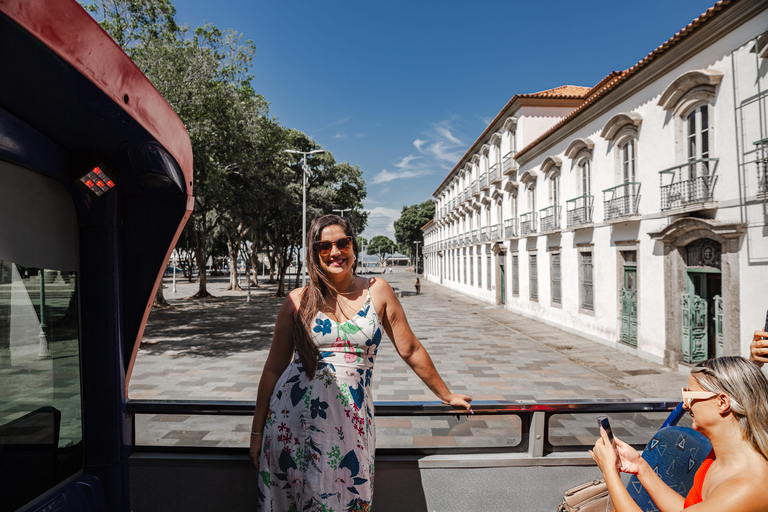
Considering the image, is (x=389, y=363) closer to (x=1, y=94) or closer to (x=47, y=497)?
(x=47, y=497)

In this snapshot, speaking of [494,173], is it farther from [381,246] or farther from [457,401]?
[381,246]

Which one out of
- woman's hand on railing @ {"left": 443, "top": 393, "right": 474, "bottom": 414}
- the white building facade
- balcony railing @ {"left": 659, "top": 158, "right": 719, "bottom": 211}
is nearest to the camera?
woman's hand on railing @ {"left": 443, "top": 393, "right": 474, "bottom": 414}

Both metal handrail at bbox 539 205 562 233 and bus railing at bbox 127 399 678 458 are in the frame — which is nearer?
bus railing at bbox 127 399 678 458

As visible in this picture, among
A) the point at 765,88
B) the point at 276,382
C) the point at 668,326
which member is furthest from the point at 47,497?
the point at 668,326

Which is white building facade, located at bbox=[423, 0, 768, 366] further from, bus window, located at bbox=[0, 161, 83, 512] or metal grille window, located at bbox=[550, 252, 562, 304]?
bus window, located at bbox=[0, 161, 83, 512]

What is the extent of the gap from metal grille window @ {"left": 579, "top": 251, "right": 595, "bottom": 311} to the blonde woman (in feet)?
45.9

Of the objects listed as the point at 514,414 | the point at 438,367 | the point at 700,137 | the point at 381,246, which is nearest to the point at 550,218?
the point at 700,137

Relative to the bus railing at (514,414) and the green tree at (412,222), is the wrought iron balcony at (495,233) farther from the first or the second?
the green tree at (412,222)

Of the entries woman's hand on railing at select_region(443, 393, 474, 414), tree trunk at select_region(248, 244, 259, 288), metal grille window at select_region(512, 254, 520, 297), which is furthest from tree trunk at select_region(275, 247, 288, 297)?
woman's hand on railing at select_region(443, 393, 474, 414)

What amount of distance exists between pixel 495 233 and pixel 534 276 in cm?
636

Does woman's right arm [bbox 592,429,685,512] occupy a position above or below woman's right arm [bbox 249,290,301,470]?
below

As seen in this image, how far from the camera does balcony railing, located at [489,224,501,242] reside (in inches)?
962

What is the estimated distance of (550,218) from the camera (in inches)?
674

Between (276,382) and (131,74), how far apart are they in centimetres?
129
